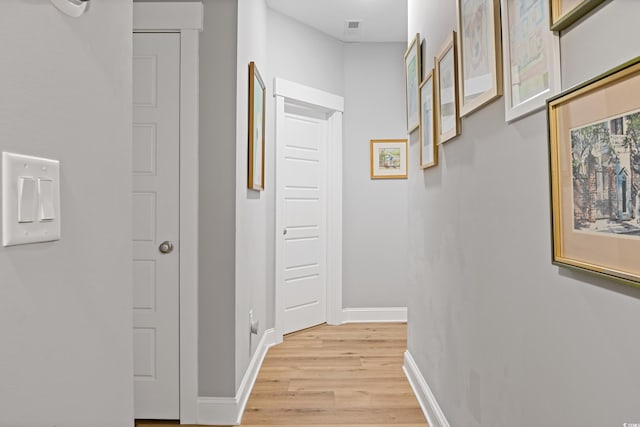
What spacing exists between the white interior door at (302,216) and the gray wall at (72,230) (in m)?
3.19

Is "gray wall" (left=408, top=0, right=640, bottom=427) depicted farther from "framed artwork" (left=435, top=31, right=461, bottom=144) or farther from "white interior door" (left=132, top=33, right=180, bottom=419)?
"white interior door" (left=132, top=33, right=180, bottom=419)

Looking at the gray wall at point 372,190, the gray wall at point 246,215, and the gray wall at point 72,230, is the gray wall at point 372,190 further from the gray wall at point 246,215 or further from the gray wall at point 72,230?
the gray wall at point 72,230

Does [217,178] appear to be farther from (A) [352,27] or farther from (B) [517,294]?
(A) [352,27]

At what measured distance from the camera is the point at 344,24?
4.40m

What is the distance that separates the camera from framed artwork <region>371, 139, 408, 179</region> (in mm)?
4867

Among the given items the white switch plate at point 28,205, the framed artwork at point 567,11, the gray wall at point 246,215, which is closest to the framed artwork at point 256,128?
the gray wall at point 246,215

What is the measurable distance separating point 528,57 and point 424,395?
6.39ft

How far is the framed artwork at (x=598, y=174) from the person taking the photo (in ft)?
2.69

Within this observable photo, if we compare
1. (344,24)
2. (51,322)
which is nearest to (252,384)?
(51,322)

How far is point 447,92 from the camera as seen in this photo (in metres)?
2.09

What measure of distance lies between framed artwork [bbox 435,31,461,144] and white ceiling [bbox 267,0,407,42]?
80.3 inches

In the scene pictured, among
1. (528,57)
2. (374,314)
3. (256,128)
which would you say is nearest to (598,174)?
(528,57)

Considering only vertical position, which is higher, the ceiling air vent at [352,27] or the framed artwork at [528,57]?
the ceiling air vent at [352,27]

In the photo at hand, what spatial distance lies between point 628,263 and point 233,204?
1.99 m
